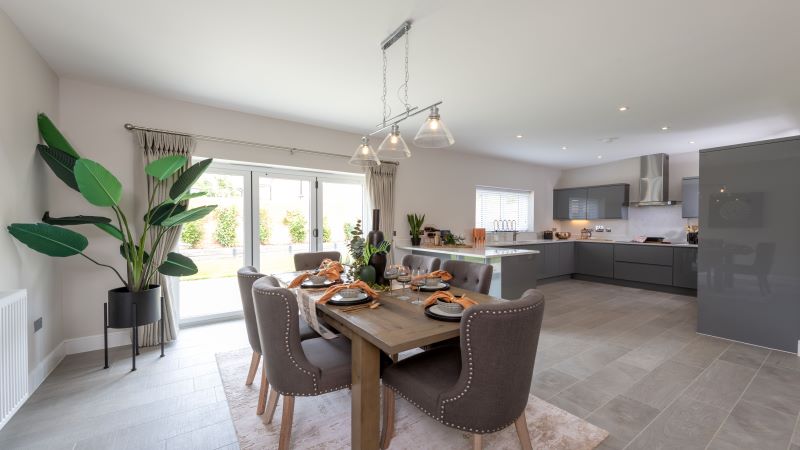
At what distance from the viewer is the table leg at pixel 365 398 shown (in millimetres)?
1462

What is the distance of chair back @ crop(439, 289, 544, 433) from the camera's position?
1227mm

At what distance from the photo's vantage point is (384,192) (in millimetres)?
4691

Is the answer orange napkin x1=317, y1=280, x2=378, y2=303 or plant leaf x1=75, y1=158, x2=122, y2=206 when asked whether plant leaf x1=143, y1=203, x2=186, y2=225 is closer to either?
plant leaf x1=75, y1=158, x2=122, y2=206

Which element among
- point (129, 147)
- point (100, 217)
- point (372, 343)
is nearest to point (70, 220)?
point (100, 217)

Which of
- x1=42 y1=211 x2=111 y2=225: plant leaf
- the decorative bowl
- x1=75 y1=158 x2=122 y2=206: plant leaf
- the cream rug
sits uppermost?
x1=75 y1=158 x2=122 y2=206: plant leaf

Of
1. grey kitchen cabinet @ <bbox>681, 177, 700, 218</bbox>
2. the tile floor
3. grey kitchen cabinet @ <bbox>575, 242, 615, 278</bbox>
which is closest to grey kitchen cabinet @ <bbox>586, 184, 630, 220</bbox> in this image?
grey kitchen cabinet @ <bbox>575, 242, 615, 278</bbox>

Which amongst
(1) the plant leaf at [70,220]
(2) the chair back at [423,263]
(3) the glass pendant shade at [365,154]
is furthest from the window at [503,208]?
(1) the plant leaf at [70,220]

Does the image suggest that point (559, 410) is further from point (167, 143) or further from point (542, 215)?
point (542, 215)

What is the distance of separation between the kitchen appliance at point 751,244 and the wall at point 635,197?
9.92 ft

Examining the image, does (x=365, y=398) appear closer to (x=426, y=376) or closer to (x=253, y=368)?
(x=426, y=376)

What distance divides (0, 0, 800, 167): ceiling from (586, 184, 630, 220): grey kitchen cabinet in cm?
236

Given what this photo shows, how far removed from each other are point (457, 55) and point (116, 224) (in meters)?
3.55

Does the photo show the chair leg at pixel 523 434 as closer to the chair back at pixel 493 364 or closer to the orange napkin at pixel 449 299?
the chair back at pixel 493 364

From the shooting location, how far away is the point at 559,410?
2.06 m
